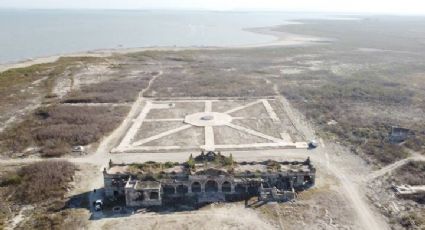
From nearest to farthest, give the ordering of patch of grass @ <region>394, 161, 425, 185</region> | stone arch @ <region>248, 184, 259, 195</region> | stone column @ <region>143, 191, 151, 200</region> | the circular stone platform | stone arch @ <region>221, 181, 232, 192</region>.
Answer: stone column @ <region>143, 191, 151, 200</region> < stone arch @ <region>248, 184, 259, 195</region> < stone arch @ <region>221, 181, 232, 192</region> < patch of grass @ <region>394, 161, 425, 185</region> < the circular stone platform

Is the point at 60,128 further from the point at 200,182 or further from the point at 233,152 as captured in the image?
the point at 200,182

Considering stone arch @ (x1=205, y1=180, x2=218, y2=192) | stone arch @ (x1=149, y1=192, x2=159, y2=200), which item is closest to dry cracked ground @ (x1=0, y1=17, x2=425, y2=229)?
stone arch @ (x1=149, y1=192, x2=159, y2=200)

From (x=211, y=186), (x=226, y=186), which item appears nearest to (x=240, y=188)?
(x=226, y=186)

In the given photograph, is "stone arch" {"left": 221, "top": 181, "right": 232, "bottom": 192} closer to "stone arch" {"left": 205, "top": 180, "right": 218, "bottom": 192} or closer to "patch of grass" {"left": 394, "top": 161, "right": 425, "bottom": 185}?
"stone arch" {"left": 205, "top": 180, "right": 218, "bottom": 192}

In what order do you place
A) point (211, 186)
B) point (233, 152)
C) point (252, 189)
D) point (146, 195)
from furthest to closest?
point (233, 152), point (211, 186), point (252, 189), point (146, 195)

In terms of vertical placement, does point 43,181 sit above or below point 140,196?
below

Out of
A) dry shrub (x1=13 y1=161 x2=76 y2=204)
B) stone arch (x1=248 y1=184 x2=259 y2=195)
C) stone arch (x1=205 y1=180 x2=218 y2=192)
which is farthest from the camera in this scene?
stone arch (x1=205 y1=180 x2=218 y2=192)
